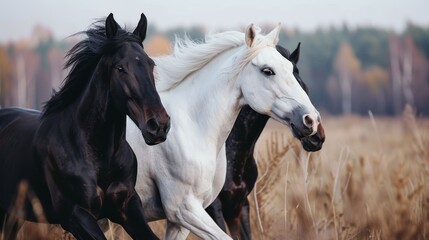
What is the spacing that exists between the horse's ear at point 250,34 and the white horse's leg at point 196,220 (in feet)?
3.94

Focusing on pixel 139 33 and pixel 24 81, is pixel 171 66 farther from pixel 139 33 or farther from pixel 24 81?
pixel 24 81

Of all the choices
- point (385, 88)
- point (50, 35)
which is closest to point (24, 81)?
point (50, 35)

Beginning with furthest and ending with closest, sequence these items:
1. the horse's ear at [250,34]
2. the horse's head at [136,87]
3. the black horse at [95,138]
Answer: the horse's ear at [250,34] → the black horse at [95,138] → the horse's head at [136,87]

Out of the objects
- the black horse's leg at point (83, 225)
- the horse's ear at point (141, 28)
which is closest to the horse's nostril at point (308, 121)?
the horse's ear at point (141, 28)

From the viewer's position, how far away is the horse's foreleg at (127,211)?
18.8ft

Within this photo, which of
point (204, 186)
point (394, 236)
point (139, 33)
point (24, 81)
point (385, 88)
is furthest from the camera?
point (385, 88)

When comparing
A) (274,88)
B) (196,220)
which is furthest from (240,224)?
(274,88)

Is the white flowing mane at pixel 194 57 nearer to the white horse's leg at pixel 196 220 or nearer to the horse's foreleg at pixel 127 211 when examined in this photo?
the white horse's leg at pixel 196 220

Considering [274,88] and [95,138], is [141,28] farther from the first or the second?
[274,88]

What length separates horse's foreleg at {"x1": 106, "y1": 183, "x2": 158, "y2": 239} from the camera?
18.8 ft

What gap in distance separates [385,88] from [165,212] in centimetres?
6142

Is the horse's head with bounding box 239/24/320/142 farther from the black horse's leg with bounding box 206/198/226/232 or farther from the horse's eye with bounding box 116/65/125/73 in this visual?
the horse's eye with bounding box 116/65/125/73

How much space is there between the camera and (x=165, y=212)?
6.42m

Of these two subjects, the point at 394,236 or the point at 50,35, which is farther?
the point at 50,35
